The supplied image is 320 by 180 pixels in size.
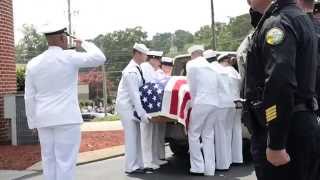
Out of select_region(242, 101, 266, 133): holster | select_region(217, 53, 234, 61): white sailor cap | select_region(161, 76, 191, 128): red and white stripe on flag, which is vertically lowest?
select_region(161, 76, 191, 128): red and white stripe on flag

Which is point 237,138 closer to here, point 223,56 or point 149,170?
→ point 223,56

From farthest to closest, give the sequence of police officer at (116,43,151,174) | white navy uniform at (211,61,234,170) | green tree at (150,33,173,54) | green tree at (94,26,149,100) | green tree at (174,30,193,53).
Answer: green tree at (174,30,193,53) < green tree at (150,33,173,54) < green tree at (94,26,149,100) < white navy uniform at (211,61,234,170) < police officer at (116,43,151,174)

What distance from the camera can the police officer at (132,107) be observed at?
894 centimetres

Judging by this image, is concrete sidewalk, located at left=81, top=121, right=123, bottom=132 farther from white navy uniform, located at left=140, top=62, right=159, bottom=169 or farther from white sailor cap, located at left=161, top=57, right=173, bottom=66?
white navy uniform, located at left=140, top=62, right=159, bottom=169

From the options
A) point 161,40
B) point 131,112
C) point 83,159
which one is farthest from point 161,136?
point 161,40

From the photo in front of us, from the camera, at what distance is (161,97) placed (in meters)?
8.95

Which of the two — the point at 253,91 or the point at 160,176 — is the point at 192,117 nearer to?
the point at 160,176

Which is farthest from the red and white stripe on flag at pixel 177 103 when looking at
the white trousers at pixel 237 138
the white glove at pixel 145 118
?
the white trousers at pixel 237 138

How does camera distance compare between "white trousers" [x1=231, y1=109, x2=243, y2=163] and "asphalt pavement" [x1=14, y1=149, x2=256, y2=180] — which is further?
"white trousers" [x1=231, y1=109, x2=243, y2=163]

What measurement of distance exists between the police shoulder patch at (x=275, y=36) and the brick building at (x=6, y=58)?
10.2 metres

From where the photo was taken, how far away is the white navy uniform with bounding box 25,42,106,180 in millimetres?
6340

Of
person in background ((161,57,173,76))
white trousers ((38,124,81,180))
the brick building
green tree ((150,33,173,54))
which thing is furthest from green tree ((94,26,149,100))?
white trousers ((38,124,81,180))

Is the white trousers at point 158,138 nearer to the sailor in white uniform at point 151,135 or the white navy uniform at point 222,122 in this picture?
the sailor in white uniform at point 151,135

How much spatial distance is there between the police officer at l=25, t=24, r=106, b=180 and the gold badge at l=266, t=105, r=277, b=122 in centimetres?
329
